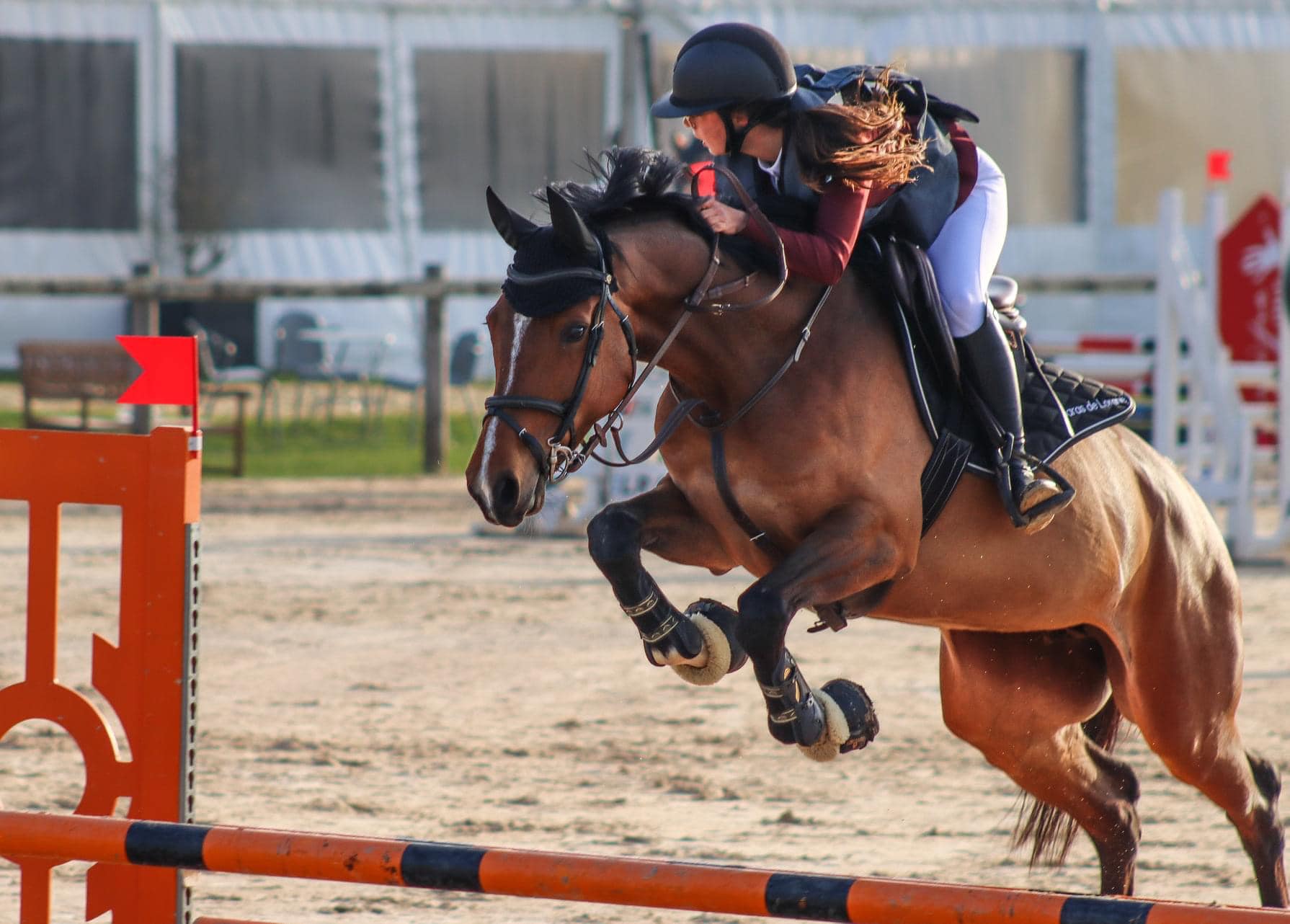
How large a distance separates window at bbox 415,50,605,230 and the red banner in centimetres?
781

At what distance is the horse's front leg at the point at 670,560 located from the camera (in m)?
3.00

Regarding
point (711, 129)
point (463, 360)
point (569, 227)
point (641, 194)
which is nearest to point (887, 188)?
point (711, 129)

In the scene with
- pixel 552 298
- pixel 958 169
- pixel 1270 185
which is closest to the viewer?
pixel 552 298

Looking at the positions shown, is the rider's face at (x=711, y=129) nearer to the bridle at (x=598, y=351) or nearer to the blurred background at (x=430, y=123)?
the bridle at (x=598, y=351)

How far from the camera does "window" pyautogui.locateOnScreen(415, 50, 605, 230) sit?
50.6ft

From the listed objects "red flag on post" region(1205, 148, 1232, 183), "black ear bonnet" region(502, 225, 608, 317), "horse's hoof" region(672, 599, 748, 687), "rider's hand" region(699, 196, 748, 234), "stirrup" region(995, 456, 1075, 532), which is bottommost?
"horse's hoof" region(672, 599, 748, 687)

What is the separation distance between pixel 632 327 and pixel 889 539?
641 millimetres

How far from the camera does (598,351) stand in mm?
2664

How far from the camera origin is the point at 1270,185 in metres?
15.0

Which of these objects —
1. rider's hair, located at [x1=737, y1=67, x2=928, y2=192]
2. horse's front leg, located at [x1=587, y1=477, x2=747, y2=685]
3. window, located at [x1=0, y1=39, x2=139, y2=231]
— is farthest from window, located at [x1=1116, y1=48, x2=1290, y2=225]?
horse's front leg, located at [x1=587, y1=477, x2=747, y2=685]

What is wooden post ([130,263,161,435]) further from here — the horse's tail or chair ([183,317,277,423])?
the horse's tail

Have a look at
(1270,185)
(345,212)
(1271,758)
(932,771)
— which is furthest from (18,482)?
(1270,185)

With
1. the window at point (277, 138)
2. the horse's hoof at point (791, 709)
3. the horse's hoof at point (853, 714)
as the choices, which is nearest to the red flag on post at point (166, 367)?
the horse's hoof at point (791, 709)

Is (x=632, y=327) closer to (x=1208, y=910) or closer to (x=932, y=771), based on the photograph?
(x=1208, y=910)
